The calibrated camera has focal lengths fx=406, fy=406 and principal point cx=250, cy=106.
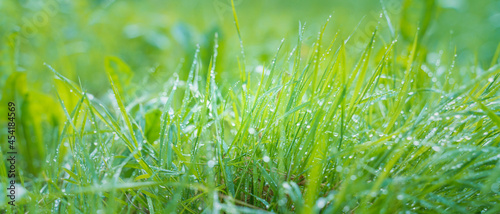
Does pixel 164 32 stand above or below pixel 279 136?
above

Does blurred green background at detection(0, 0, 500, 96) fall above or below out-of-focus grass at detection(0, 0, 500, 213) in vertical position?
above

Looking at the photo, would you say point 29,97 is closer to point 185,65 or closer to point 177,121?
point 185,65

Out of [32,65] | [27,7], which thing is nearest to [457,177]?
[32,65]

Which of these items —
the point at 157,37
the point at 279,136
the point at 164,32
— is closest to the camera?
the point at 279,136

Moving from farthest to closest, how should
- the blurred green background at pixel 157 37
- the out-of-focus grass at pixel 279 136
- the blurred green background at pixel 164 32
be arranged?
1. the blurred green background at pixel 164 32
2. the blurred green background at pixel 157 37
3. the out-of-focus grass at pixel 279 136

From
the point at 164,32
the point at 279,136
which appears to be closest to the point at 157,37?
the point at 164,32

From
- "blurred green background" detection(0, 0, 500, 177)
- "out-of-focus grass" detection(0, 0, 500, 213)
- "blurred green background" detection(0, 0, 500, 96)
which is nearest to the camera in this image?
"out-of-focus grass" detection(0, 0, 500, 213)

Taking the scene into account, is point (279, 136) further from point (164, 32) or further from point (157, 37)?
point (164, 32)

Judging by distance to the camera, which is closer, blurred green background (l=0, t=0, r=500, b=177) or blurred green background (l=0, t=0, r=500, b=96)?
blurred green background (l=0, t=0, r=500, b=177)
